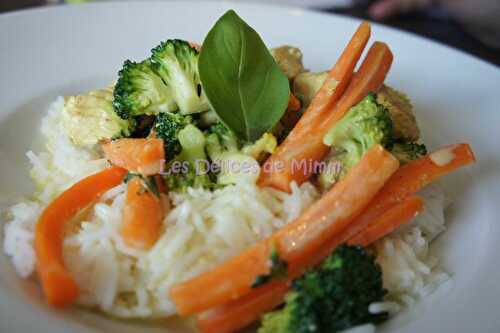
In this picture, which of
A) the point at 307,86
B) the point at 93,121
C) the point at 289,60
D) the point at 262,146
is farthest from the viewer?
the point at 289,60

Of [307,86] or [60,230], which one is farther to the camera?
[307,86]

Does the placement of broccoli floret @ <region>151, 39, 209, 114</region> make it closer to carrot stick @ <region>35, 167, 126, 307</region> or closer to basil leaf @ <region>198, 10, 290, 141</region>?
basil leaf @ <region>198, 10, 290, 141</region>

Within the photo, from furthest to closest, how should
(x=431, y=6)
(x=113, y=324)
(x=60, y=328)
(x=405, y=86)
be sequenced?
(x=431, y=6)
(x=405, y=86)
(x=113, y=324)
(x=60, y=328)

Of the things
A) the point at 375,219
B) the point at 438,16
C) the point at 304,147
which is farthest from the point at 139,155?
the point at 438,16

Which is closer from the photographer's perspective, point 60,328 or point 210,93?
point 60,328

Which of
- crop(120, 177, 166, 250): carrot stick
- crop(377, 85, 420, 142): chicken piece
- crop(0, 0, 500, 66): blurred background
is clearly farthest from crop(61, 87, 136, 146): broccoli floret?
crop(0, 0, 500, 66): blurred background

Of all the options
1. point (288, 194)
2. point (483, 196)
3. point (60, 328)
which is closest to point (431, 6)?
point (483, 196)

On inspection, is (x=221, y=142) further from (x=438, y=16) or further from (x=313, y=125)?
(x=438, y=16)

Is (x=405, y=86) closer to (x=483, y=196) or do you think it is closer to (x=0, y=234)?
(x=483, y=196)
